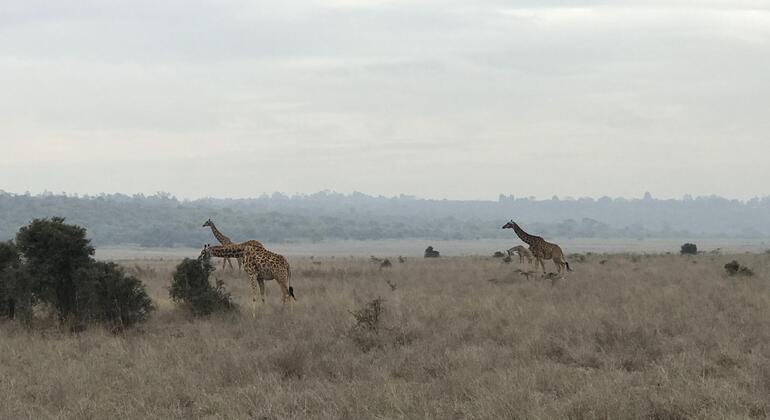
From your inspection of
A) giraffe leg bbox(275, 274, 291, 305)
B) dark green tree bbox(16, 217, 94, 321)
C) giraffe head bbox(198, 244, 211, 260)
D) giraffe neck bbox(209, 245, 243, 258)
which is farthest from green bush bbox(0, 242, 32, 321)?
giraffe leg bbox(275, 274, 291, 305)

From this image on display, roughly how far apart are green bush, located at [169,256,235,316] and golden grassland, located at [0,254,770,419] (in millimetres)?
445

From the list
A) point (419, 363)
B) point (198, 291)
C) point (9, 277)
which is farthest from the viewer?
point (198, 291)

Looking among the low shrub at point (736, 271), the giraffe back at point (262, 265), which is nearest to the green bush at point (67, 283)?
the giraffe back at point (262, 265)

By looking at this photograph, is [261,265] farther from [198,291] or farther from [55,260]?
[55,260]

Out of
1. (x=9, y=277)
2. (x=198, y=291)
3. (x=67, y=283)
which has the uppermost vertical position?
(x=9, y=277)

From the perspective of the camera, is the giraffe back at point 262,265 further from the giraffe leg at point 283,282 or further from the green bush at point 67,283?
the green bush at point 67,283

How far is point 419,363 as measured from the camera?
9.59 metres

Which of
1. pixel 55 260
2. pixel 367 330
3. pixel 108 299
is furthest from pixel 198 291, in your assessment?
pixel 367 330

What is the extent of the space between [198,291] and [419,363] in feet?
24.7

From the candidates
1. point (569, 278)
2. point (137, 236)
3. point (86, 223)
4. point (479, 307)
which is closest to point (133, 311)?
point (479, 307)

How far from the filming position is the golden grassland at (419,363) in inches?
294

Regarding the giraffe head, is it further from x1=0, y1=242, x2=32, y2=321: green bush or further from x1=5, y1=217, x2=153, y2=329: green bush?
x1=0, y1=242, x2=32, y2=321: green bush

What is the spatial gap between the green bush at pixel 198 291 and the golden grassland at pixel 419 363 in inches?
17.5

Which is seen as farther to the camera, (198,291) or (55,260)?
(198,291)
